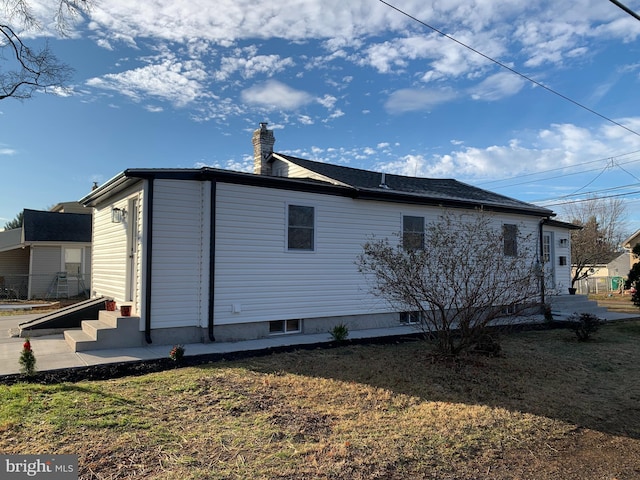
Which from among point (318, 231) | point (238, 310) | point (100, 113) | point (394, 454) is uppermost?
point (100, 113)

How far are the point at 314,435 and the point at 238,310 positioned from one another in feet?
15.0

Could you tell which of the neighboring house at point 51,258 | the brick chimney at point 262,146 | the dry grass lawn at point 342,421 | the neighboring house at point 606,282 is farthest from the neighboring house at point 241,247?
the neighboring house at point 606,282

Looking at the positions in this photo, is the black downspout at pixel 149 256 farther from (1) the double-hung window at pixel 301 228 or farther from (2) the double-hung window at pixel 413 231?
(2) the double-hung window at pixel 413 231

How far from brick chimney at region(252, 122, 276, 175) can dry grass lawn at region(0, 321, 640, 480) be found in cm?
777

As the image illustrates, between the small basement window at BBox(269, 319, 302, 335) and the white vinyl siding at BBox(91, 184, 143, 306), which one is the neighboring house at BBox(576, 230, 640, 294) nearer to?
the small basement window at BBox(269, 319, 302, 335)

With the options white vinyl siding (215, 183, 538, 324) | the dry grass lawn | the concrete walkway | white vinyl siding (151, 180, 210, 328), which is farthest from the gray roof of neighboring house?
the dry grass lawn


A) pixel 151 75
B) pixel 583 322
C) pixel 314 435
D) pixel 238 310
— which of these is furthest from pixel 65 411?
pixel 583 322

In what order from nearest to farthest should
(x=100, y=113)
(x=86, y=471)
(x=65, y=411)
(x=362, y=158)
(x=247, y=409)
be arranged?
(x=86, y=471), (x=65, y=411), (x=247, y=409), (x=100, y=113), (x=362, y=158)

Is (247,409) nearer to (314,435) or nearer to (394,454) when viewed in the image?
(314,435)

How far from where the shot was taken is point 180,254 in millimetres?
7703

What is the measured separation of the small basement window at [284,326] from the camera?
A: 889 cm

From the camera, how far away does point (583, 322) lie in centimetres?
912

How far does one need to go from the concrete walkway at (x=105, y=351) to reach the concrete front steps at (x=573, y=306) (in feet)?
23.7

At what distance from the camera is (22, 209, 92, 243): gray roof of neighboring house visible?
67.1 ft
